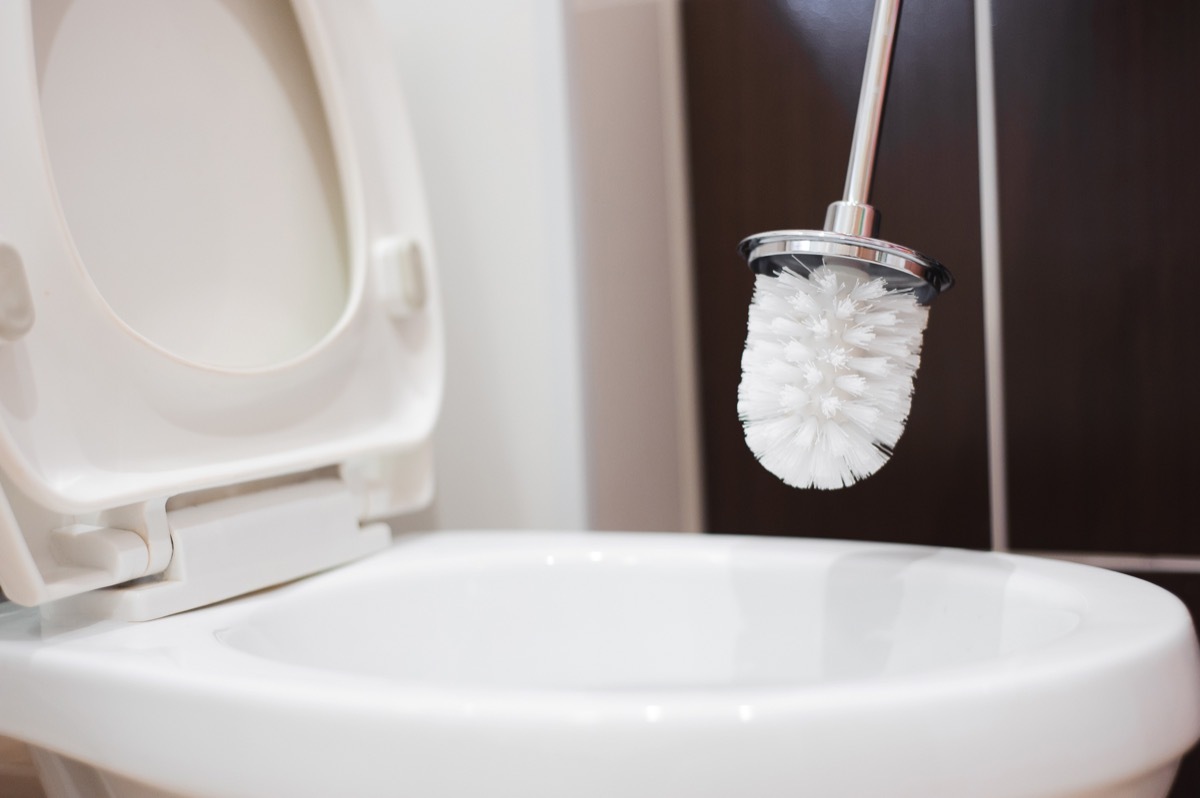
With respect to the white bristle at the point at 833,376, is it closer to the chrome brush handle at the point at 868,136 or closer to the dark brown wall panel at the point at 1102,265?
the chrome brush handle at the point at 868,136

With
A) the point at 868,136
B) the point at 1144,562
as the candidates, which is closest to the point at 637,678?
the point at 868,136

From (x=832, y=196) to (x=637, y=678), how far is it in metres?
0.40

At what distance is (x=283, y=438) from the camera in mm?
525

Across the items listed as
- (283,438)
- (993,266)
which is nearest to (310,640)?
(283,438)

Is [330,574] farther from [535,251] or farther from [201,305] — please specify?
[535,251]

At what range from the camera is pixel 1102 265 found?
2.15 ft

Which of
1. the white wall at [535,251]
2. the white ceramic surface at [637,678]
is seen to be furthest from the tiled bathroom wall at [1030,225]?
the white ceramic surface at [637,678]

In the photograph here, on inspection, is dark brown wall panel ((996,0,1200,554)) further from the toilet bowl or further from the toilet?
the toilet

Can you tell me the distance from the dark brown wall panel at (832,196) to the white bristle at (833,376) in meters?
0.32

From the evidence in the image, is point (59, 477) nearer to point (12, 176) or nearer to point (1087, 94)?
point (12, 176)

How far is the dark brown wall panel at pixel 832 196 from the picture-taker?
698mm

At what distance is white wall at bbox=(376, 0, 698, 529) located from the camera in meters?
0.69

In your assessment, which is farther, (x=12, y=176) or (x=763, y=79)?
(x=763, y=79)

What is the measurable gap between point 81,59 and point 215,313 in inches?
5.2
